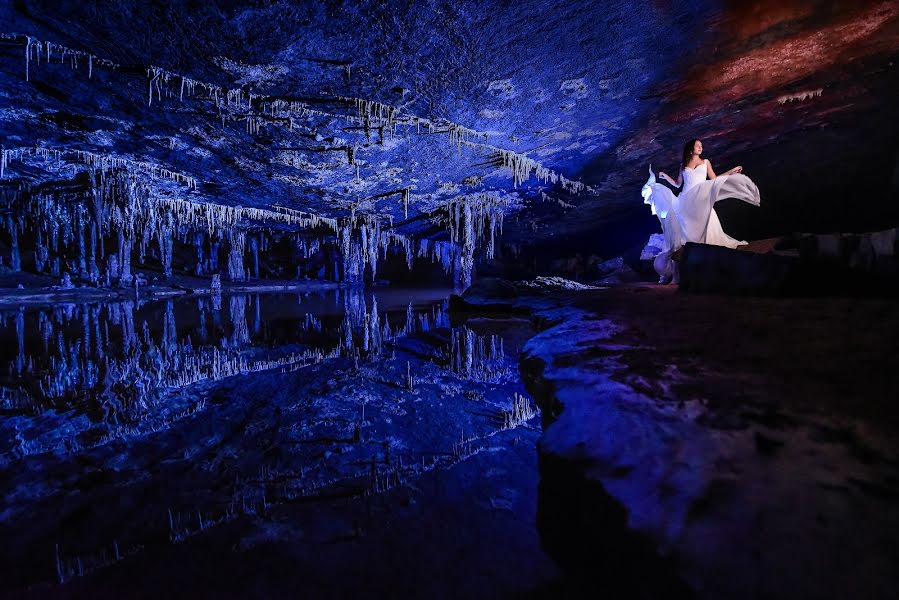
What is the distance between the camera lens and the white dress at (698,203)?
5367mm

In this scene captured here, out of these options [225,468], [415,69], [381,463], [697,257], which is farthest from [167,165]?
[697,257]

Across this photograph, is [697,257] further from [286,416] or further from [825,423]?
[286,416]

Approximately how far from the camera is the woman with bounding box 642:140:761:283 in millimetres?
5367

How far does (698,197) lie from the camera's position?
18.5 ft

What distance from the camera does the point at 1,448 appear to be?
2.39m

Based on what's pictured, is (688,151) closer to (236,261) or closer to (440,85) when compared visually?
(440,85)

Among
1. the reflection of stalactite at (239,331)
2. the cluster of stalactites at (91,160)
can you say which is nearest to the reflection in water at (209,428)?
the reflection of stalactite at (239,331)

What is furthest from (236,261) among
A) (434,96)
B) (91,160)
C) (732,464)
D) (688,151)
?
(732,464)

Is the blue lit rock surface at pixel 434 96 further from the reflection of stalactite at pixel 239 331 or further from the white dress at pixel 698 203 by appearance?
the reflection of stalactite at pixel 239 331

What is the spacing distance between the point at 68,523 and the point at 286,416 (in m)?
1.37

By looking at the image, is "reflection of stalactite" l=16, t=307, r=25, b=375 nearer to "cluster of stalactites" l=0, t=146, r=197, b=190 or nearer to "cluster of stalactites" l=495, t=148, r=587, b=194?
"cluster of stalactites" l=0, t=146, r=197, b=190

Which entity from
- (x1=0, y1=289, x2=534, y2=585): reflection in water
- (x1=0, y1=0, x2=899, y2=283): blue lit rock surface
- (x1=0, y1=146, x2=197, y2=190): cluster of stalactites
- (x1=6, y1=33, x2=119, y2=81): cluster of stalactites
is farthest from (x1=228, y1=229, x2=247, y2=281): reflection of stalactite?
(x1=6, y1=33, x2=119, y2=81): cluster of stalactites

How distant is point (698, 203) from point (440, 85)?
437 cm

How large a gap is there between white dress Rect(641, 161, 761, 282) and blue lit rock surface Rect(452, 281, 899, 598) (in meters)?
3.76
